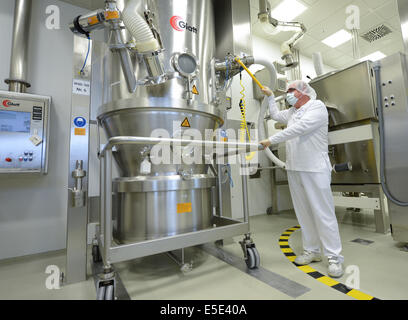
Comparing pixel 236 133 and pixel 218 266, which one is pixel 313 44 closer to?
pixel 236 133

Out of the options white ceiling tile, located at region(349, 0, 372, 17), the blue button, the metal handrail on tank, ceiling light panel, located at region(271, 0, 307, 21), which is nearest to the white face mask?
the metal handrail on tank

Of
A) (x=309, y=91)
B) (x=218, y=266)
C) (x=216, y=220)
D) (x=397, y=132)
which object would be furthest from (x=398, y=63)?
(x=218, y=266)

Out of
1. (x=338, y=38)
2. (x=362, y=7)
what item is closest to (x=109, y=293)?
(x=362, y=7)

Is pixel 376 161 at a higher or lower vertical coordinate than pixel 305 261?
higher

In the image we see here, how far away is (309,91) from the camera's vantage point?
4.82 feet

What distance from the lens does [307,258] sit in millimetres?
1346

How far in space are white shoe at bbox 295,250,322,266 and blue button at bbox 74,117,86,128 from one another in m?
1.60

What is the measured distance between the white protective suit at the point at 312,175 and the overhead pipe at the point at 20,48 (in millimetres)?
1917

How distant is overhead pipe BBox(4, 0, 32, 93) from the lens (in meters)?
1.60

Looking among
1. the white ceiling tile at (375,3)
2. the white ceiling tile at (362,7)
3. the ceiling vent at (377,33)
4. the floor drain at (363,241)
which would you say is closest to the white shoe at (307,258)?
the floor drain at (363,241)

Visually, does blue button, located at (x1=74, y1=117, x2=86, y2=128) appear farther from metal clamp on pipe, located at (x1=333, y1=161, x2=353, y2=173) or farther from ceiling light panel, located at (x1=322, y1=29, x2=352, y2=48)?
ceiling light panel, located at (x1=322, y1=29, x2=352, y2=48)

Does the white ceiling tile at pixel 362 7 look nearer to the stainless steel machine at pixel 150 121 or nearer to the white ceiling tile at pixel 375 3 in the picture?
the white ceiling tile at pixel 375 3

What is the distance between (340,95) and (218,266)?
208cm
